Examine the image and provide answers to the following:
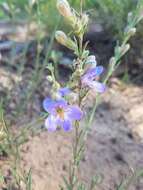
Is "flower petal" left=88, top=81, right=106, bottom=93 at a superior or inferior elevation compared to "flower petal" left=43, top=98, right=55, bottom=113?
superior

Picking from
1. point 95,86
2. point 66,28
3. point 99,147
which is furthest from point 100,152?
point 66,28

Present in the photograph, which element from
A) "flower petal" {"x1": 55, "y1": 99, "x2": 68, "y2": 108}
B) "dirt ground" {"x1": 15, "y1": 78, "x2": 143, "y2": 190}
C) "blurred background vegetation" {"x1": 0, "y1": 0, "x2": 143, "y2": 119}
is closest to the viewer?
"flower petal" {"x1": 55, "y1": 99, "x2": 68, "y2": 108}

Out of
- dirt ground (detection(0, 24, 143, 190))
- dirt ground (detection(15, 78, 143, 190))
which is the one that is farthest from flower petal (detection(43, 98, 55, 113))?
dirt ground (detection(15, 78, 143, 190))

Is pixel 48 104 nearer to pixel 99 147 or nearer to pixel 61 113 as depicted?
pixel 61 113

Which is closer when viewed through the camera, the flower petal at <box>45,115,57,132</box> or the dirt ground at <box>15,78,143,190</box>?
the flower petal at <box>45,115,57,132</box>

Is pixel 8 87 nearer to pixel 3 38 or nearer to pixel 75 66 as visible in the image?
pixel 3 38

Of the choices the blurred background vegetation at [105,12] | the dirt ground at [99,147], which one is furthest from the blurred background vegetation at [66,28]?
the dirt ground at [99,147]

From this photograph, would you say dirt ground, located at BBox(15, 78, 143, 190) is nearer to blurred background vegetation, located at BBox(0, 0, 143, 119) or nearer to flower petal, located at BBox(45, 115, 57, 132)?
blurred background vegetation, located at BBox(0, 0, 143, 119)

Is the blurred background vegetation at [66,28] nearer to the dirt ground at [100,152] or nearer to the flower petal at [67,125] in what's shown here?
the dirt ground at [100,152]
